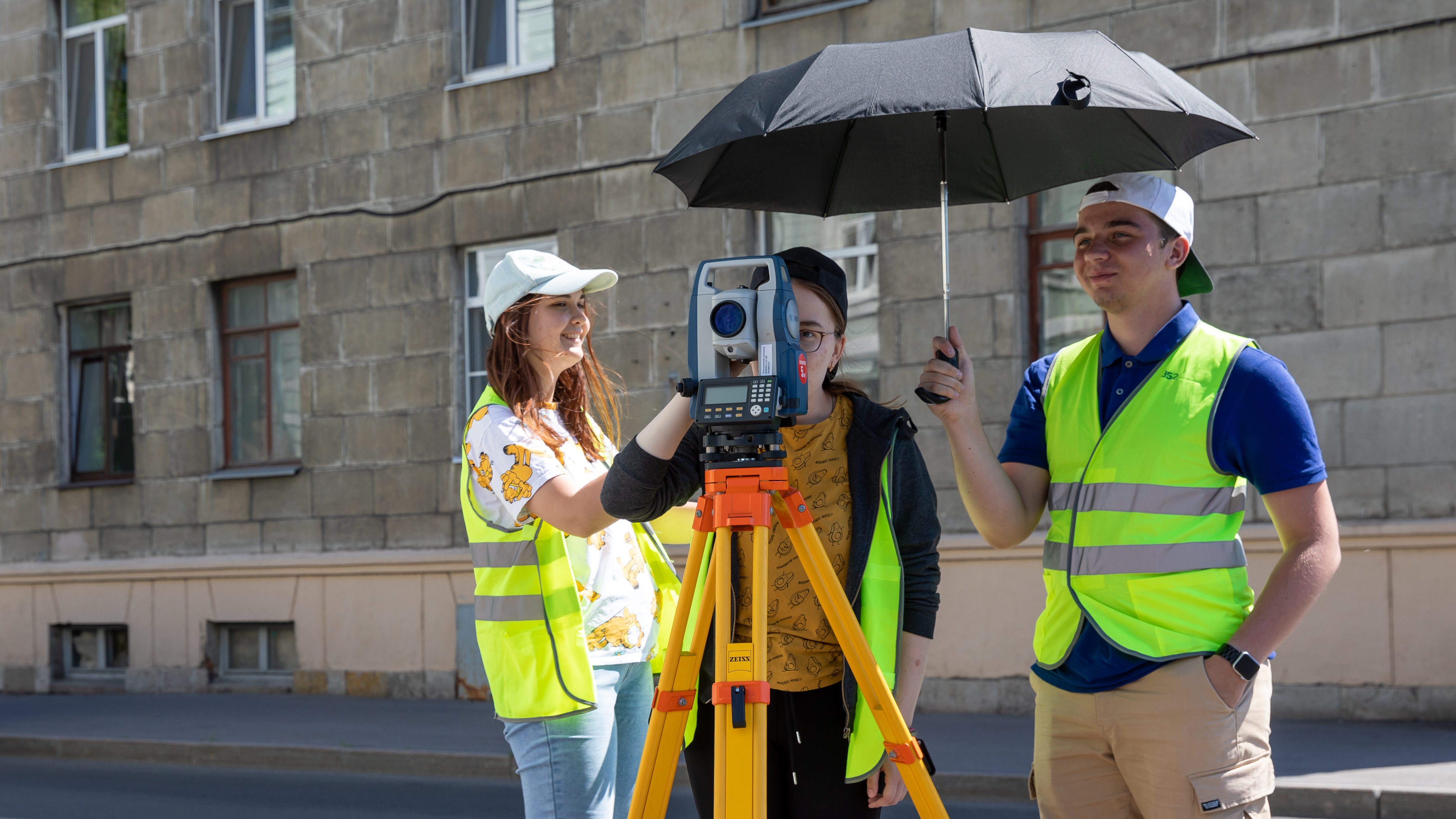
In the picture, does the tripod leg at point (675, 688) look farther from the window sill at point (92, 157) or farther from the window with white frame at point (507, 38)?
the window sill at point (92, 157)

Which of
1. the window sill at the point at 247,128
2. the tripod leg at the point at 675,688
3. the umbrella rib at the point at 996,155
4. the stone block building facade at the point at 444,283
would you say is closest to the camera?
the tripod leg at the point at 675,688

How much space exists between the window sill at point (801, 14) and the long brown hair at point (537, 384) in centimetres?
705

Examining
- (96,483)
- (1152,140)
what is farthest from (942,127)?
(96,483)

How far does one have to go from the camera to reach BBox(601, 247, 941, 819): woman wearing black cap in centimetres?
247

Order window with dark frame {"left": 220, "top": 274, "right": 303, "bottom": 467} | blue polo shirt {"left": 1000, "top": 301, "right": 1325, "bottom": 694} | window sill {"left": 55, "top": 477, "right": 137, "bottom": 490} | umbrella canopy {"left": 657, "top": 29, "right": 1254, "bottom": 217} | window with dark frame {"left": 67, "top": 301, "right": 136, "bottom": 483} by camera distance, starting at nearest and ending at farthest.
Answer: blue polo shirt {"left": 1000, "top": 301, "right": 1325, "bottom": 694}
umbrella canopy {"left": 657, "top": 29, "right": 1254, "bottom": 217}
window with dark frame {"left": 220, "top": 274, "right": 303, "bottom": 467}
window sill {"left": 55, "top": 477, "right": 137, "bottom": 490}
window with dark frame {"left": 67, "top": 301, "right": 136, "bottom": 483}

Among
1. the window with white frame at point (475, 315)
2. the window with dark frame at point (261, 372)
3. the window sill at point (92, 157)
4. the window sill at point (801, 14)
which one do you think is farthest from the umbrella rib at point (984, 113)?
the window sill at point (92, 157)

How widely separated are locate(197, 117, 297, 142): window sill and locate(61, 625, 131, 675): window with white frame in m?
4.61

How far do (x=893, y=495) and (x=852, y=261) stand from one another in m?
7.49

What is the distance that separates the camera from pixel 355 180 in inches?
468

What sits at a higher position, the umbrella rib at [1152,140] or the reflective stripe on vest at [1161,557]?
the umbrella rib at [1152,140]

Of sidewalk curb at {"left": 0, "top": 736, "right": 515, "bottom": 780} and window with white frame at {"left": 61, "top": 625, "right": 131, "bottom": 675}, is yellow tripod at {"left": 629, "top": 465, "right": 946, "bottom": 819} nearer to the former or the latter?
sidewalk curb at {"left": 0, "top": 736, "right": 515, "bottom": 780}

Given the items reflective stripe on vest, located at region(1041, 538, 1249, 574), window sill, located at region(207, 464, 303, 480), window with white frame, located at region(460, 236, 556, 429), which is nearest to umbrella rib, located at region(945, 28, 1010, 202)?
reflective stripe on vest, located at region(1041, 538, 1249, 574)

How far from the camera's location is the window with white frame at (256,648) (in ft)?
40.2

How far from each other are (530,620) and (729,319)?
0.87m
